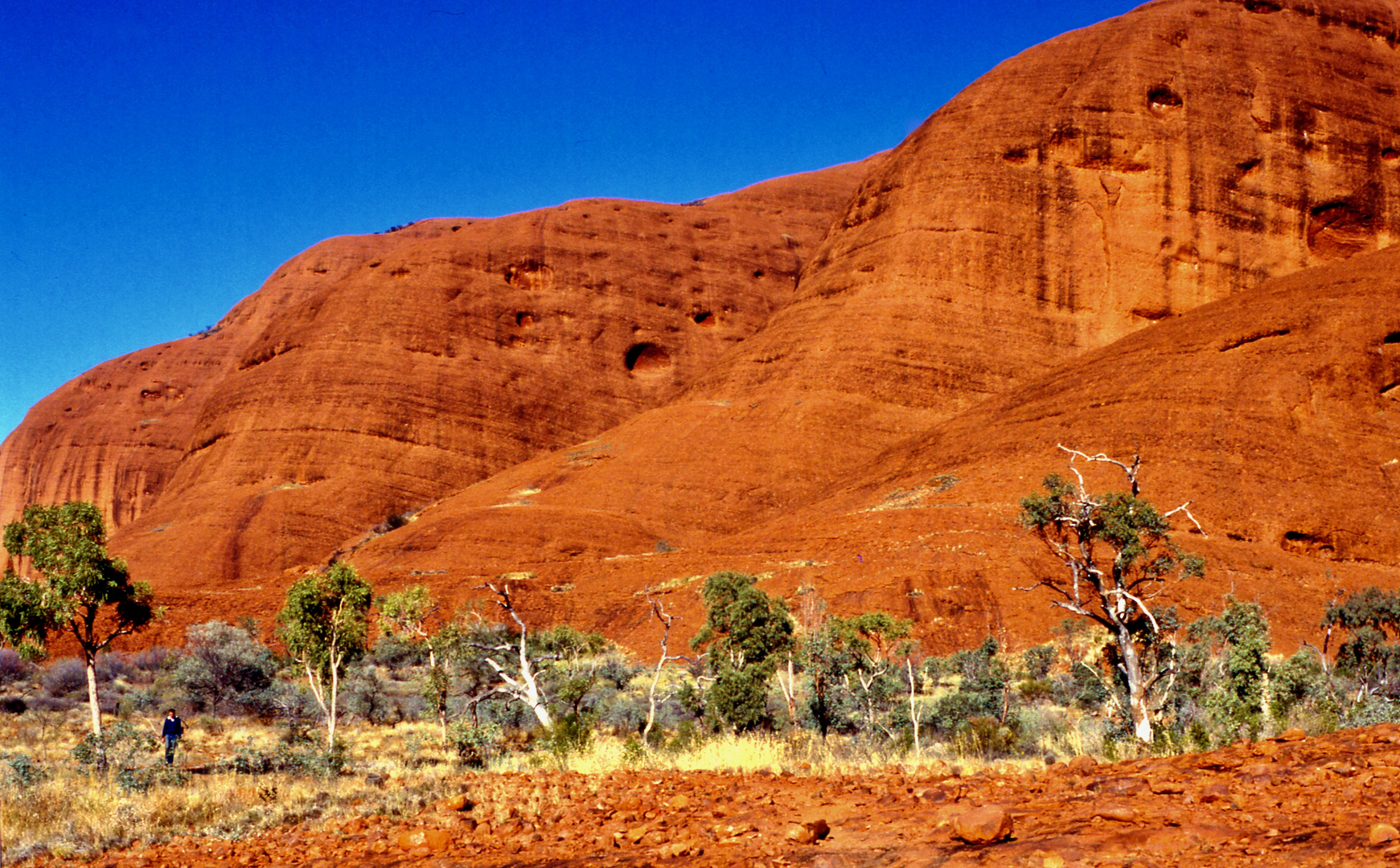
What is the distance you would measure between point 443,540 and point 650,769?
34.4m

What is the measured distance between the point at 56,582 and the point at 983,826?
14.8 m

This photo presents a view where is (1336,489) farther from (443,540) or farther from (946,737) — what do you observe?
(443,540)

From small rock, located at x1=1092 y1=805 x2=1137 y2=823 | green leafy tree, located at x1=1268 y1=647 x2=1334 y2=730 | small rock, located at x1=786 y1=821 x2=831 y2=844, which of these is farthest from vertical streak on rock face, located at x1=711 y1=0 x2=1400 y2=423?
small rock, located at x1=1092 y1=805 x2=1137 y2=823

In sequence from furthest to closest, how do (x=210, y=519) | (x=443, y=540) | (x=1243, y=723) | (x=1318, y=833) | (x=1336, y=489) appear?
(x=210, y=519) < (x=443, y=540) < (x=1336, y=489) < (x=1243, y=723) < (x=1318, y=833)

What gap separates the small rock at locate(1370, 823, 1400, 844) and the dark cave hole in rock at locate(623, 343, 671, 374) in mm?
66428

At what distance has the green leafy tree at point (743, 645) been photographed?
16016mm

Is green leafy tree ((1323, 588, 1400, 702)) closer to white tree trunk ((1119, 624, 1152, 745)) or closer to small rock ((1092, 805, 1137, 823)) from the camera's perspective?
white tree trunk ((1119, 624, 1152, 745))

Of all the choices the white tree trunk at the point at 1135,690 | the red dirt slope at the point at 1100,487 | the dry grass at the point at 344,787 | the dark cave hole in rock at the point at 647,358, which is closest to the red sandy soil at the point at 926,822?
the dry grass at the point at 344,787

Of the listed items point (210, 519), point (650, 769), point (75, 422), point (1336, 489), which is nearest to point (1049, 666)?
point (1336, 489)

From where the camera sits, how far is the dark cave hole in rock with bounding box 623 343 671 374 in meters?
71.1

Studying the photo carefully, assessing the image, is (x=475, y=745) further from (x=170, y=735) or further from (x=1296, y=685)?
(x=1296, y=685)

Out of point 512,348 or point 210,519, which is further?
point 512,348

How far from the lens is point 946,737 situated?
16609 millimetres

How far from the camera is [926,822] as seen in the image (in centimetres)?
661
